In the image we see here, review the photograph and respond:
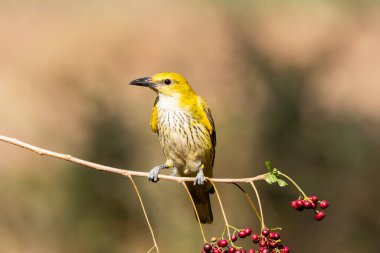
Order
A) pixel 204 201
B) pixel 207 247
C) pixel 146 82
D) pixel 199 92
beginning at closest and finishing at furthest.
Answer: pixel 207 247 → pixel 146 82 → pixel 204 201 → pixel 199 92

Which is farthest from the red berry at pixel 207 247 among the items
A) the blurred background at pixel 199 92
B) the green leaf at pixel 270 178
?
the blurred background at pixel 199 92

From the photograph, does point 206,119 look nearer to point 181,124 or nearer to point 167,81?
point 181,124

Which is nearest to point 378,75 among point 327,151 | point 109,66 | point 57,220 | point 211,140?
point 327,151

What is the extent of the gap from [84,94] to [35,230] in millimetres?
3988

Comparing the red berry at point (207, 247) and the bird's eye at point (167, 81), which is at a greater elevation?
the bird's eye at point (167, 81)

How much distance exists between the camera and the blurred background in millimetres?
8375

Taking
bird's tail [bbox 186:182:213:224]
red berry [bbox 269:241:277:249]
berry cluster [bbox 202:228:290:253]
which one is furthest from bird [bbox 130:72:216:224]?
red berry [bbox 269:241:277:249]

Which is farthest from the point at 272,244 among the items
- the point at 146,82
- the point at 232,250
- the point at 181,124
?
the point at 146,82

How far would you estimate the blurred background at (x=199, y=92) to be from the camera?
838cm

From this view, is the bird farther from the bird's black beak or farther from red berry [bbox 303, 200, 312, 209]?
red berry [bbox 303, 200, 312, 209]

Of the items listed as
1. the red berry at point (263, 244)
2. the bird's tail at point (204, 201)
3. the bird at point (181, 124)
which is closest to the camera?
the red berry at point (263, 244)

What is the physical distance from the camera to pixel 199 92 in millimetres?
12297

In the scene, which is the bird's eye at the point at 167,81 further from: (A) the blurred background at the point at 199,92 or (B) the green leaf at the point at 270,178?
(A) the blurred background at the point at 199,92

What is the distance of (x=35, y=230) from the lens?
816 cm
